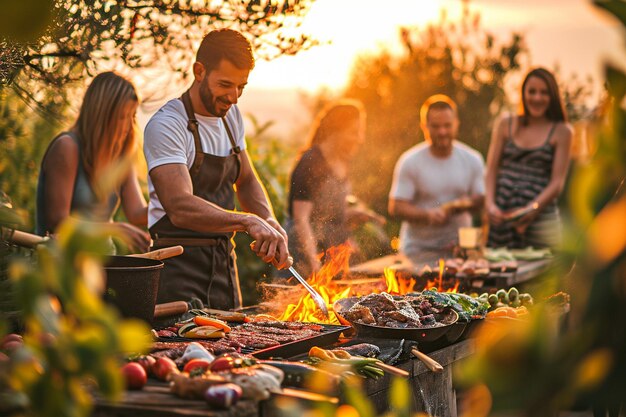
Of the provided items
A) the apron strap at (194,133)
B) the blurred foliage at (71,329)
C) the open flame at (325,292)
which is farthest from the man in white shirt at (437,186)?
the blurred foliage at (71,329)

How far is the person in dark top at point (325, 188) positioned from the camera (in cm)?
621

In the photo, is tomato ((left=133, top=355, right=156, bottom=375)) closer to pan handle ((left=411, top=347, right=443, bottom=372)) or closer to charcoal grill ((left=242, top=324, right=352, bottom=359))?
charcoal grill ((left=242, top=324, right=352, bottom=359))

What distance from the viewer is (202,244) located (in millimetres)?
4562

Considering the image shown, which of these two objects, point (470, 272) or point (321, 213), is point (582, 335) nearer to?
point (470, 272)

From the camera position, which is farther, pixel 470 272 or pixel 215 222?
pixel 470 272

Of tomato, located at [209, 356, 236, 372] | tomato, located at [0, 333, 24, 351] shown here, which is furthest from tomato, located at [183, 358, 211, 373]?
tomato, located at [0, 333, 24, 351]

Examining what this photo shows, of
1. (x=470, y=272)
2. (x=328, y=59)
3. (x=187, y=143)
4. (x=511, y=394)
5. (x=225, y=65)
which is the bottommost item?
(x=470, y=272)

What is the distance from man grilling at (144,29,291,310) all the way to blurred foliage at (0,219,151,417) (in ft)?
7.52

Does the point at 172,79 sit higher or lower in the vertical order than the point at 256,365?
higher

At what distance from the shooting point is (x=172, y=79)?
197 inches

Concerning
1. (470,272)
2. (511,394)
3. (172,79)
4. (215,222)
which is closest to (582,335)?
(511,394)

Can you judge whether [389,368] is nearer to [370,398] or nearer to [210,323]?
[370,398]

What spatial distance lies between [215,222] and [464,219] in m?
3.98

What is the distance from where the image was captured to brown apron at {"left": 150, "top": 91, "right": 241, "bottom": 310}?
4473 millimetres
